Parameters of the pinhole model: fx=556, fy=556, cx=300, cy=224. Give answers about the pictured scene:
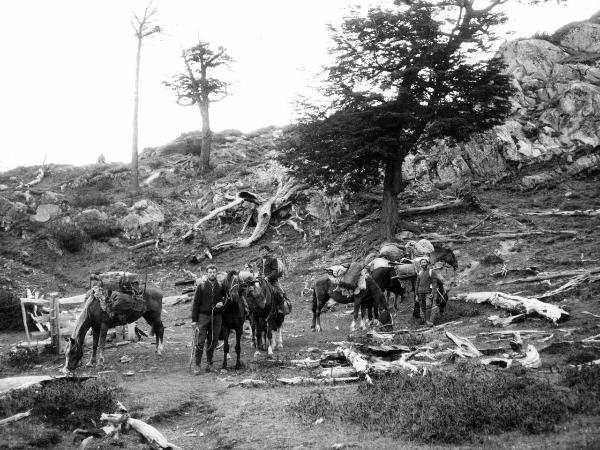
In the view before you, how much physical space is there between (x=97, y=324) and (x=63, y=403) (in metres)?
4.57

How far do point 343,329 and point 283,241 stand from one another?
12131 mm

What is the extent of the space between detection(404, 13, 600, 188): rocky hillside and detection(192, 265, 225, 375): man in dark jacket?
1966cm

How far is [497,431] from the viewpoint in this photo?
670cm

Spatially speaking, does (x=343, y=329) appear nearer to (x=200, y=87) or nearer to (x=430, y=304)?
(x=430, y=304)

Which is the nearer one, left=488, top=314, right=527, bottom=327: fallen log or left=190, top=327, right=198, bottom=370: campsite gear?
left=190, top=327, right=198, bottom=370: campsite gear

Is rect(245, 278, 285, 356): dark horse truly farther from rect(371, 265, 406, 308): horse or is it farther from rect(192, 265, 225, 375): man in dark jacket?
rect(371, 265, 406, 308): horse

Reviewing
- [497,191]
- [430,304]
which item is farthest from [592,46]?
[430,304]

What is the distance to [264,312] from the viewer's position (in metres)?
13.4

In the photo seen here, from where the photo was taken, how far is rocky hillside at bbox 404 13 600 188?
3244 centimetres

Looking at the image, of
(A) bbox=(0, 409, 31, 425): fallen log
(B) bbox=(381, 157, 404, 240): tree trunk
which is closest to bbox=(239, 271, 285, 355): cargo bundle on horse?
(A) bbox=(0, 409, 31, 425): fallen log

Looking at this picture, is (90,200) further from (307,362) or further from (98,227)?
(307,362)

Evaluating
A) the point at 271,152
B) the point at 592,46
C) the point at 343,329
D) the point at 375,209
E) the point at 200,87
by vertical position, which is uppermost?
the point at 592,46

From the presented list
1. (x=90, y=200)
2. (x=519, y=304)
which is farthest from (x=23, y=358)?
(x=90, y=200)

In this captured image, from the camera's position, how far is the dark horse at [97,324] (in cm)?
1216
